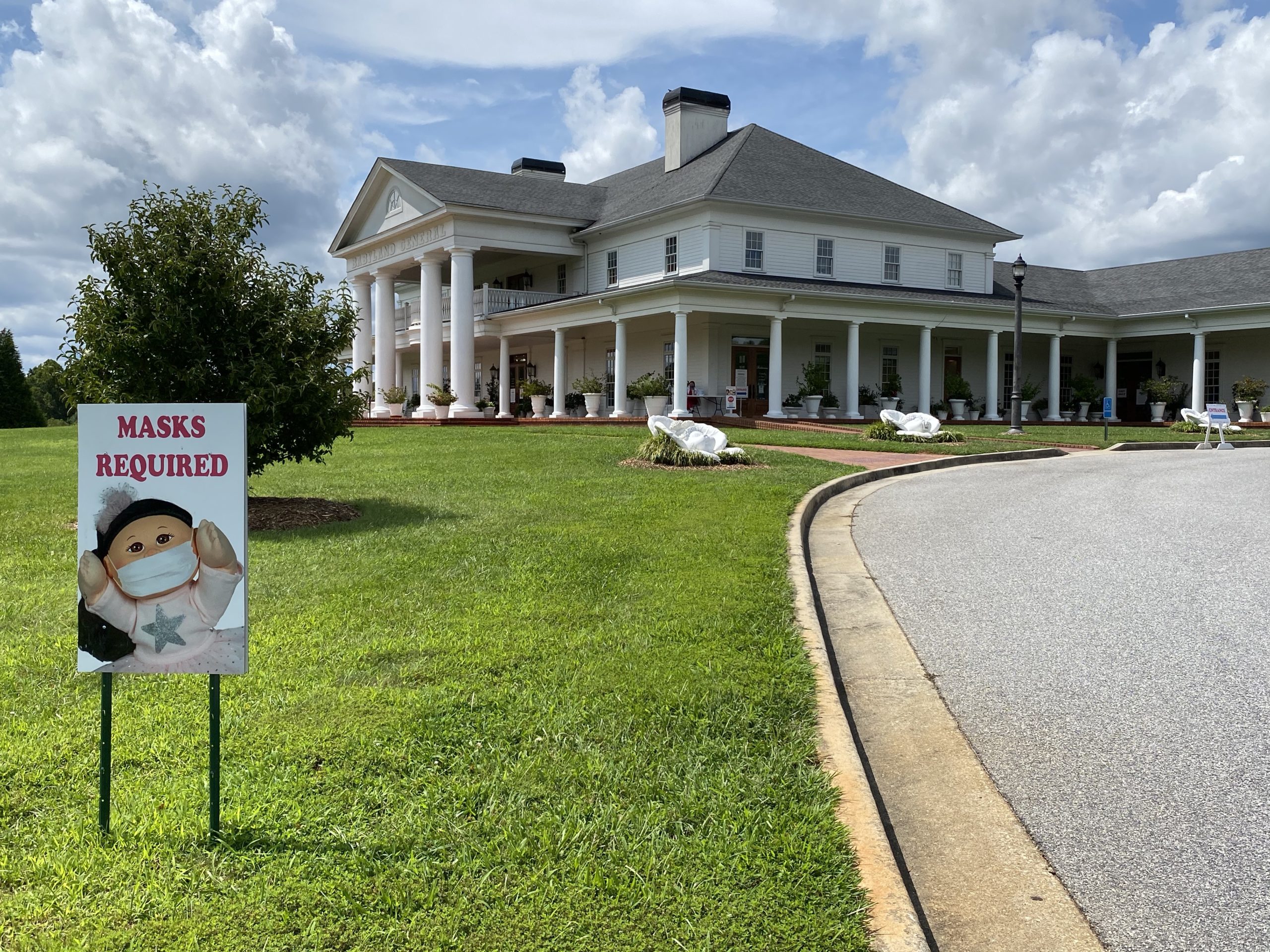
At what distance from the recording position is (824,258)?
34.2 m

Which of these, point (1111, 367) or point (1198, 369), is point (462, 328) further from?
point (1198, 369)

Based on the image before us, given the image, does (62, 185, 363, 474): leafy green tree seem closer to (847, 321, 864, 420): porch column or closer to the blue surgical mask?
the blue surgical mask

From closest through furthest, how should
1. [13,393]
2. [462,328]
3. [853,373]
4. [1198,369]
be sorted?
[853,373]
[462,328]
[1198,369]
[13,393]

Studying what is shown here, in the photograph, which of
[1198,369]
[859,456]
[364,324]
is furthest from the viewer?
[364,324]

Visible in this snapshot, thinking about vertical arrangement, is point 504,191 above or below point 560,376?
above

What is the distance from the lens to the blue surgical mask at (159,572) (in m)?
3.52

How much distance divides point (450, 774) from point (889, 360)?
34164 mm

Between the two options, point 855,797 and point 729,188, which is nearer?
point 855,797

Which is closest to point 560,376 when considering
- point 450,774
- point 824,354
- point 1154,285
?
point 824,354

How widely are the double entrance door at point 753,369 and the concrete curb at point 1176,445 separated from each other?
11953mm

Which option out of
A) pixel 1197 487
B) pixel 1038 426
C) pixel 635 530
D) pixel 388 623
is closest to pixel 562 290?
pixel 1038 426

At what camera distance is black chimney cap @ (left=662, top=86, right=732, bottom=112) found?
35875 mm

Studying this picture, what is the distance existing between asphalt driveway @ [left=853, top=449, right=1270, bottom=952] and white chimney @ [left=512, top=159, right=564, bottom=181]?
38965 mm

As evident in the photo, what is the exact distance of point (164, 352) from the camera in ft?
35.4
